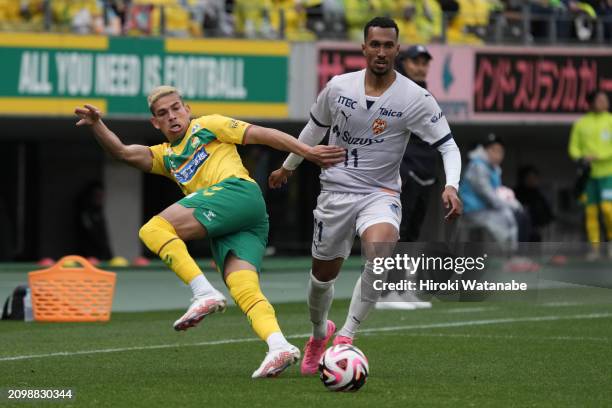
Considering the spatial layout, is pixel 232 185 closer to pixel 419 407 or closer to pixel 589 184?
pixel 419 407

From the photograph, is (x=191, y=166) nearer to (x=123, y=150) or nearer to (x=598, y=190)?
(x=123, y=150)

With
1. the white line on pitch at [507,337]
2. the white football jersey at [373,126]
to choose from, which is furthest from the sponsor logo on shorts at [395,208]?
the white line on pitch at [507,337]

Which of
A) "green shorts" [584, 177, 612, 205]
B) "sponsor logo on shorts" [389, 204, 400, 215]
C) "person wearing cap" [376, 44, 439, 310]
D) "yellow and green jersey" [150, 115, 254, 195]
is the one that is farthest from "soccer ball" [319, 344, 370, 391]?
"green shorts" [584, 177, 612, 205]

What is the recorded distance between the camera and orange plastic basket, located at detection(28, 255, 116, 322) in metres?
14.2

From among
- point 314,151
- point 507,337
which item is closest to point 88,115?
point 314,151

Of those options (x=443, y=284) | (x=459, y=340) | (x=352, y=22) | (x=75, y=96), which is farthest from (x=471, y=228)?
(x=443, y=284)

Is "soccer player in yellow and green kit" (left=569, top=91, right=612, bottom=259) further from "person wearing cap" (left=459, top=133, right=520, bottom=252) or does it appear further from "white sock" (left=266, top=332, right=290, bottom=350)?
"white sock" (left=266, top=332, right=290, bottom=350)

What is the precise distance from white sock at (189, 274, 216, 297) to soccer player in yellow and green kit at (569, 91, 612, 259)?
524 inches

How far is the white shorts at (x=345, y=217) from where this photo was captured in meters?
9.60

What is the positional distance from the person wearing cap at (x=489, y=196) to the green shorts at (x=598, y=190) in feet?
7.95

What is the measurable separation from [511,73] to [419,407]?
16.2 m

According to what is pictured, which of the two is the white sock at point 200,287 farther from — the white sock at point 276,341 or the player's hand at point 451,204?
the player's hand at point 451,204

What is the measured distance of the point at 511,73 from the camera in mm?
23609

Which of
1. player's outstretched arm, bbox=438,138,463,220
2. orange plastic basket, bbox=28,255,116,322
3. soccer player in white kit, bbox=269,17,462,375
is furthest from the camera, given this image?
orange plastic basket, bbox=28,255,116,322
